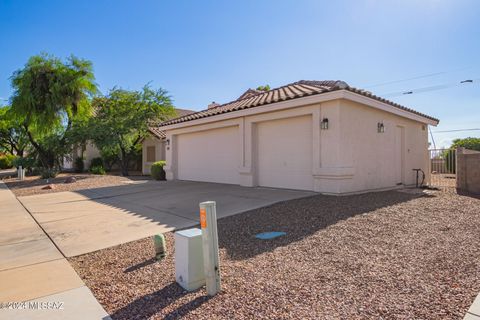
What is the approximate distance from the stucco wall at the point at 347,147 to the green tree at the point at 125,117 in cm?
927

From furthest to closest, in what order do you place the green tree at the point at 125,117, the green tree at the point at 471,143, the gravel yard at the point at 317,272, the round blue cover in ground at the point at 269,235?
the green tree at the point at 471,143 → the green tree at the point at 125,117 → the round blue cover in ground at the point at 269,235 → the gravel yard at the point at 317,272

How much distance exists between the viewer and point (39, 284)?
11.5 ft

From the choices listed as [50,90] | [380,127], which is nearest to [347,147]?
[380,127]

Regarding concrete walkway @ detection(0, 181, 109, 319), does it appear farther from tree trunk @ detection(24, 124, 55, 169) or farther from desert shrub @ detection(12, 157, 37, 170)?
desert shrub @ detection(12, 157, 37, 170)

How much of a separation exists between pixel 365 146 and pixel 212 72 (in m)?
9.42

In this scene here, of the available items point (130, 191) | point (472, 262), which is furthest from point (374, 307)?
point (130, 191)

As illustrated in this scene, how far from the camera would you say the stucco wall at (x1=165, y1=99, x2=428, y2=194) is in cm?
859

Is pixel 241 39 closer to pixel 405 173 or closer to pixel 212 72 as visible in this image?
pixel 212 72

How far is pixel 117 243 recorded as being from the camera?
5.16 meters

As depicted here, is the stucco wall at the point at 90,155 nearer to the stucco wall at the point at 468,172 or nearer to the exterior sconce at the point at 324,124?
the exterior sconce at the point at 324,124

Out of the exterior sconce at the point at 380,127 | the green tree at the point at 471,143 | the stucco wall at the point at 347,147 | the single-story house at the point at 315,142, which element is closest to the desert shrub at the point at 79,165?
the single-story house at the point at 315,142

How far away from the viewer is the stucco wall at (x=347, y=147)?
28.2 ft

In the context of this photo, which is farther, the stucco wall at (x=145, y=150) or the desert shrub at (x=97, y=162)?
the desert shrub at (x=97, y=162)

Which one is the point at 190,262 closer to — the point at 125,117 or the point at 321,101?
the point at 321,101
